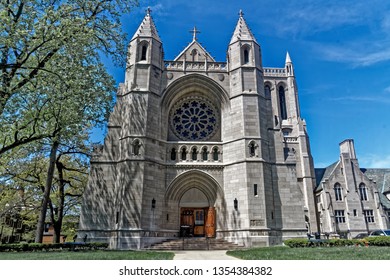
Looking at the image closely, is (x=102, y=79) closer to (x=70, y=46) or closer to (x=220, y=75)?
(x=70, y=46)

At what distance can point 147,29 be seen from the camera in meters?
24.1

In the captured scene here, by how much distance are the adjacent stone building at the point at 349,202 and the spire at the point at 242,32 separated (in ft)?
69.0

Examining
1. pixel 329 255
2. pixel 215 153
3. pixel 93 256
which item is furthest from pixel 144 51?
pixel 329 255

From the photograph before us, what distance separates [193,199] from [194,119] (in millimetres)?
6880

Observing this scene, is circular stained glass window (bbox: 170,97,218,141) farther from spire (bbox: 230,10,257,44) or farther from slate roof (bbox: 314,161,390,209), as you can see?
slate roof (bbox: 314,161,390,209)

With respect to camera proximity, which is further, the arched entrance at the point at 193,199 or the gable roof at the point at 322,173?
the gable roof at the point at 322,173

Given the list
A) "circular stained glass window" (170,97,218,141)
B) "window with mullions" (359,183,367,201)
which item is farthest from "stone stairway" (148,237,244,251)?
"window with mullions" (359,183,367,201)

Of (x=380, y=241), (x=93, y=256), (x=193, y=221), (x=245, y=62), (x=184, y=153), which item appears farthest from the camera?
(x=245, y=62)

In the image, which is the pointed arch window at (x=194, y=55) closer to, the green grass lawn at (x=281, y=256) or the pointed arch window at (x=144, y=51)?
the pointed arch window at (x=144, y=51)

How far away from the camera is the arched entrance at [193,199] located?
69.6 ft

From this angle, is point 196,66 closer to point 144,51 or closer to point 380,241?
point 144,51

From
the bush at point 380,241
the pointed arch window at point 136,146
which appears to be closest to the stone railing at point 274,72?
the pointed arch window at point 136,146

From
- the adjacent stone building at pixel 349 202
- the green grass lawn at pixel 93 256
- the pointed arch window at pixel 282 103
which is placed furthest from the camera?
the pointed arch window at pixel 282 103

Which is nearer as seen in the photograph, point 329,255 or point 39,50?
point 329,255
